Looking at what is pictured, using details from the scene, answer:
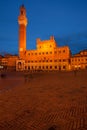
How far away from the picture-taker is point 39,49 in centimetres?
8294

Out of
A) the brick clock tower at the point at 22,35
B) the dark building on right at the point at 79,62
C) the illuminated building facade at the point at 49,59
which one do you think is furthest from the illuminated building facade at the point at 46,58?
the dark building on right at the point at 79,62

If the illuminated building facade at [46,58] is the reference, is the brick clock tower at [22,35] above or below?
above

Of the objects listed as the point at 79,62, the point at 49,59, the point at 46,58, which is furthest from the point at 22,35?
the point at 79,62

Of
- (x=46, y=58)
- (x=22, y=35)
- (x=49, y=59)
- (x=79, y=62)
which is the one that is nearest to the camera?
(x=79, y=62)

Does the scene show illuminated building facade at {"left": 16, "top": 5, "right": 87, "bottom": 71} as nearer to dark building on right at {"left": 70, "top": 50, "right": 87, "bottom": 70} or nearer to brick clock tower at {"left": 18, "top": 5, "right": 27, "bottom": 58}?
dark building on right at {"left": 70, "top": 50, "right": 87, "bottom": 70}

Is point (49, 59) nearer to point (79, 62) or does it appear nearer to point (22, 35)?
point (79, 62)

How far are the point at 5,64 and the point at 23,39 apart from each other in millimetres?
18771

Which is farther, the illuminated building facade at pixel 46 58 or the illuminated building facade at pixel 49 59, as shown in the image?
the illuminated building facade at pixel 46 58

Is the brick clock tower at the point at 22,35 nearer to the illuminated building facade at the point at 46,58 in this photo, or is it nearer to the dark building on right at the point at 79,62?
the illuminated building facade at the point at 46,58

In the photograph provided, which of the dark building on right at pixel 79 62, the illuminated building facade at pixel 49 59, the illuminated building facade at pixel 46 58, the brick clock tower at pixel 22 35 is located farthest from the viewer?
the brick clock tower at pixel 22 35

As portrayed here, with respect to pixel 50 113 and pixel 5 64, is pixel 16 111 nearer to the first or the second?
pixel 50 113

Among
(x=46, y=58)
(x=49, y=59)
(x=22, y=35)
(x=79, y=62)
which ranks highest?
(x=22, y=35)

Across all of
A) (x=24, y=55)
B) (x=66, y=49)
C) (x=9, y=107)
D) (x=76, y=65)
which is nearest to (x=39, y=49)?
(x=24, y=55)

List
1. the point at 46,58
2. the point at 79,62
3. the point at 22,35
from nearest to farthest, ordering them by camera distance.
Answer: the point at 79,62 < the point at 46,58 < the point at 22,35
